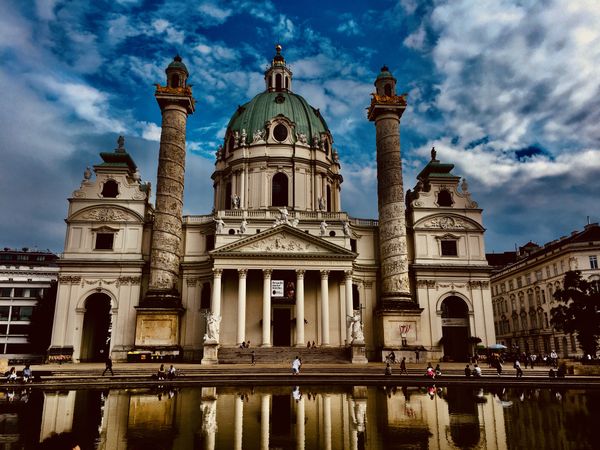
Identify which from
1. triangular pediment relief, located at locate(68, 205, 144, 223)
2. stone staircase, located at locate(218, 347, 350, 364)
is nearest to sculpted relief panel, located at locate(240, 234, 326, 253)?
stone staircase, located at locate(218, 347, 350, 364)

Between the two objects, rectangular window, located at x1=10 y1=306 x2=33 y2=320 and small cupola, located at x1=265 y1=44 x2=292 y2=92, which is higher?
small cupola, located at x1=265 y1=44 x2=292 y2=92

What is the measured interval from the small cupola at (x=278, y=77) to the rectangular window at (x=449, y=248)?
27.1 metres

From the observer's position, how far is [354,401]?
1705cm

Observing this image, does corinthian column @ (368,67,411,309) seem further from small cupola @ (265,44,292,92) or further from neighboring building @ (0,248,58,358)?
neighboring building @ (0,248,58,358)

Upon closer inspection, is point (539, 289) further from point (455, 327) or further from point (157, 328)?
point (157, 328)

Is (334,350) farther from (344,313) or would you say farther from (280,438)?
(280,438)

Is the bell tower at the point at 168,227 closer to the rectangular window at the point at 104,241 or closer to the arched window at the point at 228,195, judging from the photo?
the rectangular window at the point at 104,241

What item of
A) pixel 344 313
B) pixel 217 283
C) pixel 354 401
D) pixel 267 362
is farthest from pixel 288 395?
pixel 344 313

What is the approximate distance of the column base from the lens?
35603mm

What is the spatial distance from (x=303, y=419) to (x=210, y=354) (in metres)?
23.5

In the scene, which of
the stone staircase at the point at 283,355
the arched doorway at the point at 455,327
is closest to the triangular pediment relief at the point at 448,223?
the arched doorway at the point at 455,327

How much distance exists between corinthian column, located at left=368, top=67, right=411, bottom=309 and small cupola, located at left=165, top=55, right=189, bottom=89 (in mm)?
17278

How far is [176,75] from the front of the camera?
45781 mm

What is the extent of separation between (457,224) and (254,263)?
20.2 m
